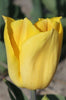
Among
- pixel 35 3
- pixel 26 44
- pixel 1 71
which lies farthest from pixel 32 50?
pixel 35 3

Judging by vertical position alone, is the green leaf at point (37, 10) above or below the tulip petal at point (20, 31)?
below

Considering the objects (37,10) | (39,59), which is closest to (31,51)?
(39,59)

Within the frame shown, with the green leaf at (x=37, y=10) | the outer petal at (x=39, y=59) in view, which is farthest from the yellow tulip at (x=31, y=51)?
the green leaf at (x=37, y=10)

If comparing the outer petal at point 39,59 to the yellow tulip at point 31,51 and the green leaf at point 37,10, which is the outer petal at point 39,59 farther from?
the green leaf at point 37,10

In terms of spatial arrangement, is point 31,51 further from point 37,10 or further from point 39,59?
point 37,10

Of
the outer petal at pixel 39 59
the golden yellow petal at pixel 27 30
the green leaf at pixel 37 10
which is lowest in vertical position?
the green leaf at pixel 37 10

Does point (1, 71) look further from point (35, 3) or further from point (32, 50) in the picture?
point (32, 50)

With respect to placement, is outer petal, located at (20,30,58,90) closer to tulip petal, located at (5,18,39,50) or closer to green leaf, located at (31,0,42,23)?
tulip petal, located at (5,18,39,50)
